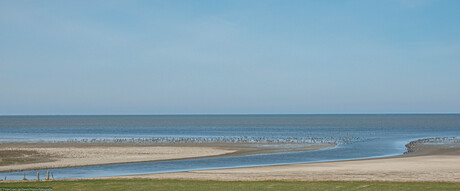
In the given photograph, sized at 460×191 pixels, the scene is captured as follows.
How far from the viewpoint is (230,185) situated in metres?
26.0

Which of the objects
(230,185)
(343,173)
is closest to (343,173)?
(343,173)

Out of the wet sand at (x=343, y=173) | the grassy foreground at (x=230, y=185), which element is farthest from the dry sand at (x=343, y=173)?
the grassy foreground at (x=230, y=185)

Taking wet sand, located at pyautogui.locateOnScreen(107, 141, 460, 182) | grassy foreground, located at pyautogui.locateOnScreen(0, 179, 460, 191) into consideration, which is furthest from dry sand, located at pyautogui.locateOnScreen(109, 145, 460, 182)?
grassy foreground, located at pyautogui.locateOnScreen(0, 179, 460, 191)

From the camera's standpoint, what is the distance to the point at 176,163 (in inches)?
1876

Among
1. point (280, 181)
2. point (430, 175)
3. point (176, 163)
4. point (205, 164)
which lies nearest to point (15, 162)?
point (176, 163)

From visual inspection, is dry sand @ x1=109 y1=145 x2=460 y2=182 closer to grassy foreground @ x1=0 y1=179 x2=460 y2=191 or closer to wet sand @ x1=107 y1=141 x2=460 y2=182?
wet sand @ x1=107 y1=141 x2=460 y2=182

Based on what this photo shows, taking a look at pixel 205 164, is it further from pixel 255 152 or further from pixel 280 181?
pixel 280 181

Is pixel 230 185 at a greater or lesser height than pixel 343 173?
greater

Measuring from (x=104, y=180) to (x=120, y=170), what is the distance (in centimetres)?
1399

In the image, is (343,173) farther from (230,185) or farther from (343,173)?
(230,185)

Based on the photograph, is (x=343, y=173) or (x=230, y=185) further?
(x=343, y=173)

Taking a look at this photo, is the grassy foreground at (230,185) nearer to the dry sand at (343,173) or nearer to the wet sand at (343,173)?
the wet sand at (343,173)

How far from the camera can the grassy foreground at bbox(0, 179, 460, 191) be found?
24641 millimetres

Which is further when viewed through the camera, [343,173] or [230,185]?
[343,173]
